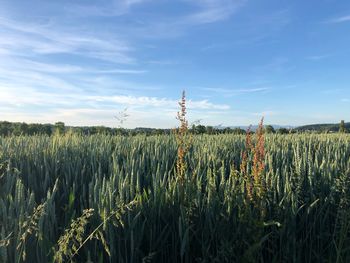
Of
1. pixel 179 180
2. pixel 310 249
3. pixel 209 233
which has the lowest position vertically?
pixel 310 249

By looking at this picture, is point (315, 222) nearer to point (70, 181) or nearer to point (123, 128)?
point (70, 181)

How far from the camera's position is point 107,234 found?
81.4 inches

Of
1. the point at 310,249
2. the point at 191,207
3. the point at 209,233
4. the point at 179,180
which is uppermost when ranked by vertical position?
the point at 179,180

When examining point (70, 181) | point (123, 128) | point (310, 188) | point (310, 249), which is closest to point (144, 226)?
point (70, 181)

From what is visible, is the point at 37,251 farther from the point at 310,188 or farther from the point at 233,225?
the point at 310,188

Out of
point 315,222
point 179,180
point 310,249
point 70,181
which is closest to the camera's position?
point 179,180

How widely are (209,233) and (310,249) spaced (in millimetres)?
862

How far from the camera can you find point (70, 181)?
3207mm

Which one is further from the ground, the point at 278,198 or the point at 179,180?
the point at 179,180

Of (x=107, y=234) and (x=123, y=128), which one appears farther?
(x=123, y=128)

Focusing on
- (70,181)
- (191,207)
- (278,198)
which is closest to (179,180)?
(191,207)

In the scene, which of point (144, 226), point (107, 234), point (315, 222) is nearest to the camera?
point (107, 234)

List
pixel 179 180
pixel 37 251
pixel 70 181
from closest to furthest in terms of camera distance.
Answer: pixel 37 251, pixel 179 180, pixel 70 181

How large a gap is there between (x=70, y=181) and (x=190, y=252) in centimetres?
Result: 129
